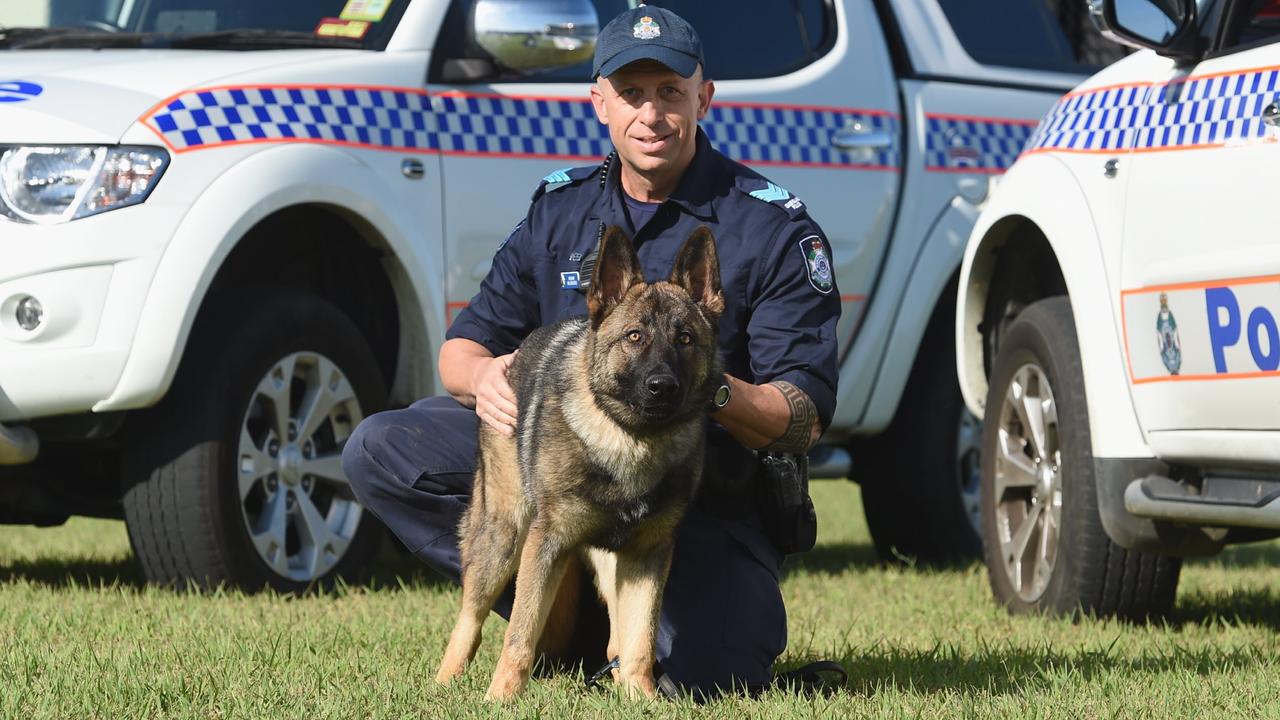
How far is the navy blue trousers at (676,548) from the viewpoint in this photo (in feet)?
14.5

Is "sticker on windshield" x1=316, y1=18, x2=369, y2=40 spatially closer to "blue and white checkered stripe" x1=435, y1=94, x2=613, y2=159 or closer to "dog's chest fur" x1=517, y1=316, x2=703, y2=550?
"blue and white checkered stripe" x1=435, y1=94, x2=613, y2=159

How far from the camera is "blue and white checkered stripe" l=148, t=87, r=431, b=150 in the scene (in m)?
5.50

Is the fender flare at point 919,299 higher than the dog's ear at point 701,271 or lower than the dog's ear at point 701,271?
lower

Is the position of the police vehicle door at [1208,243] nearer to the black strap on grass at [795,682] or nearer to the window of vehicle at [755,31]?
the black strap on grass at [795,682]

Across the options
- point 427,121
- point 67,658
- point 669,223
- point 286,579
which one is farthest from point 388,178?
point 67,658

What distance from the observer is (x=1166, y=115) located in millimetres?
5066

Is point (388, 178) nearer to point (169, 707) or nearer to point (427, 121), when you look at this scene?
point (427, 121)

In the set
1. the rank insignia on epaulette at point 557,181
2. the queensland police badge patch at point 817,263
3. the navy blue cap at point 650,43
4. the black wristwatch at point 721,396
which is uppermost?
the navy blue cap at point 650,43

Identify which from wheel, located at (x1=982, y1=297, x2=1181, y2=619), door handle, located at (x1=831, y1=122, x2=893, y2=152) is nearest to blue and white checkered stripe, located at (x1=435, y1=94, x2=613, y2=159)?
door handle, located at (x1=831, y1=122, x2=893, y2=152)

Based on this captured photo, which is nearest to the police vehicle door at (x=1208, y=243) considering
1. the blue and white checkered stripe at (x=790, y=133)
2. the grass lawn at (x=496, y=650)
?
the grass lawn at (x=496, y=650)

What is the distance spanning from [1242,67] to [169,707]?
2.89 meters

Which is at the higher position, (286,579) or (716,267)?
(716,267)

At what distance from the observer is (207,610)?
530 cm

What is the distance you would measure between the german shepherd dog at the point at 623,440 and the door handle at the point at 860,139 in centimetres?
278
